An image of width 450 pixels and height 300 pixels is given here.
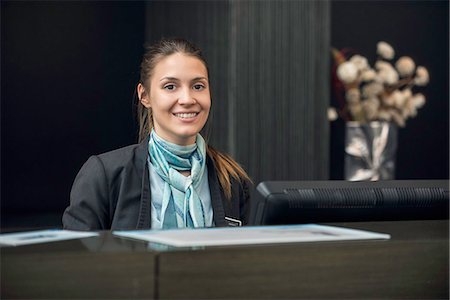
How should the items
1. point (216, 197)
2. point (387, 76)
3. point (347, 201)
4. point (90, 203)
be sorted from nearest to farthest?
point (347, 201) → point (90, 203) → point (216, 197) → point (387, 76)

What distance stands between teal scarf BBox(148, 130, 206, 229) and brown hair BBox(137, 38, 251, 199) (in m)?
0.05

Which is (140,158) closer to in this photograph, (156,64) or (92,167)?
(92,167)

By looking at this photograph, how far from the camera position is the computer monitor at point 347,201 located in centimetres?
145

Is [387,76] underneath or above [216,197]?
above

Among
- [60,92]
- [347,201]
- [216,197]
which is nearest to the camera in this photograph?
[347,201]

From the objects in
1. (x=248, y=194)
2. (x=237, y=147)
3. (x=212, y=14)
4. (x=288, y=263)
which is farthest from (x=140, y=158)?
(x=212, y=14)

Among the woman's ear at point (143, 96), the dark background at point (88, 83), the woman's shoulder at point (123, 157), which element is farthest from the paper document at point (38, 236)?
the dark background at point (88, 83)

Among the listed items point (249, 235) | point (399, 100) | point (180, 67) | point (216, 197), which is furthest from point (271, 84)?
point (249, 235)

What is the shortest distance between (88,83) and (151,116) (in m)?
4.00

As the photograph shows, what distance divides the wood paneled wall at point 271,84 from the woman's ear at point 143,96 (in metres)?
2.09

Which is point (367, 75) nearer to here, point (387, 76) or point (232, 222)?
point (387, 76)

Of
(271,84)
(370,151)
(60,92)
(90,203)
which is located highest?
(271,84)

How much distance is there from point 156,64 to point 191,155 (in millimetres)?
276

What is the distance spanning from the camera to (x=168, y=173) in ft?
6.76
